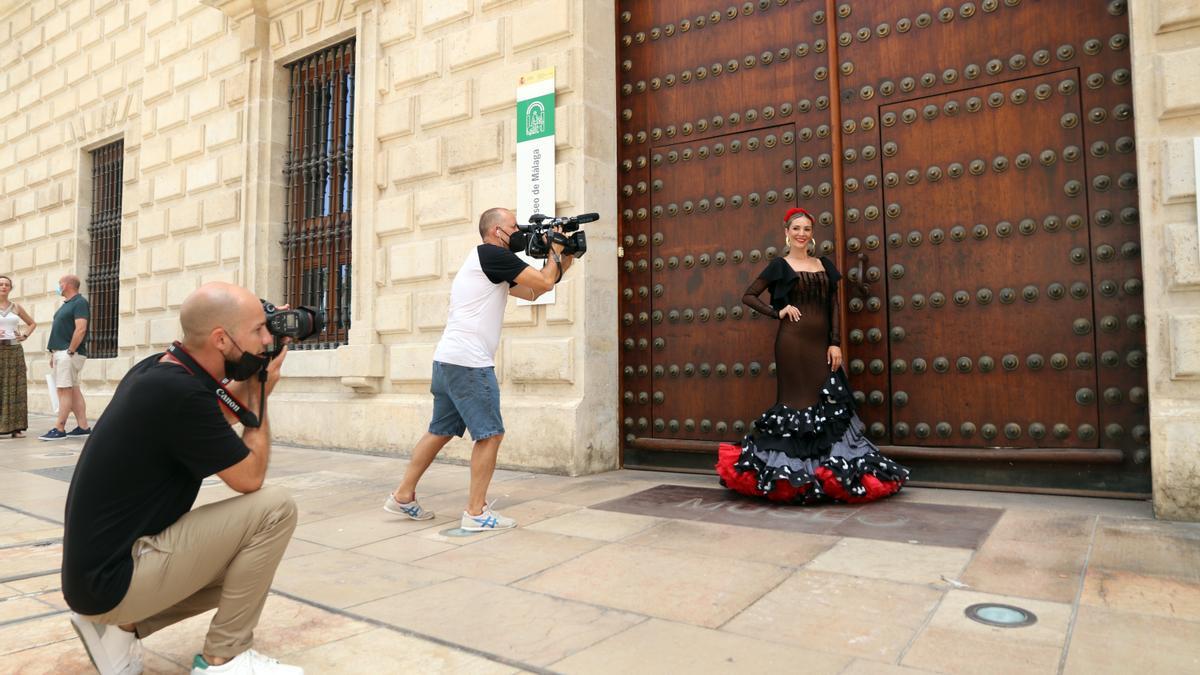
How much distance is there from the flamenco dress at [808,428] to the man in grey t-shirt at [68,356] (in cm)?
737

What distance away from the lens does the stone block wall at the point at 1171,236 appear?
3.64 m

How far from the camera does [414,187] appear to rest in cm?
659

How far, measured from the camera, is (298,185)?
8008 millimetres

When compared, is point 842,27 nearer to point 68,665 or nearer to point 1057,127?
point 1057,127

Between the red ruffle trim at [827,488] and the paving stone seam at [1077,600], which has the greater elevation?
the red ruffle trim at [827,488]

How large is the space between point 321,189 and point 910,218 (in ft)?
18.7

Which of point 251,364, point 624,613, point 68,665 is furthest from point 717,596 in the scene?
point 68,665

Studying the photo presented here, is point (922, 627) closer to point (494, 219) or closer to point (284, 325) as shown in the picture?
point (284, 325)

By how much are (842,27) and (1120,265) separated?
7.47ft

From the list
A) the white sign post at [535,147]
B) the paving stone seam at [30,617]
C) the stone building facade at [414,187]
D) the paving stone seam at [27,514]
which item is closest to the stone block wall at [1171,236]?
the stone building facade at [414,187]

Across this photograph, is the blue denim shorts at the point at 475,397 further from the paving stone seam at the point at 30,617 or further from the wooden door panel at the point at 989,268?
the wooden door panel at the point at 989,268

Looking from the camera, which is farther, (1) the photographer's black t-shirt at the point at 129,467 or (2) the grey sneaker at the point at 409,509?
(2) the grey sneaker at the point at 409,509

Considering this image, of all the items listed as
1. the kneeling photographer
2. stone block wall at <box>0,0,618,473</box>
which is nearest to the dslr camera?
the kneeling photographer

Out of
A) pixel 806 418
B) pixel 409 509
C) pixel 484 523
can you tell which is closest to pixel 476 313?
pixel 484 523
